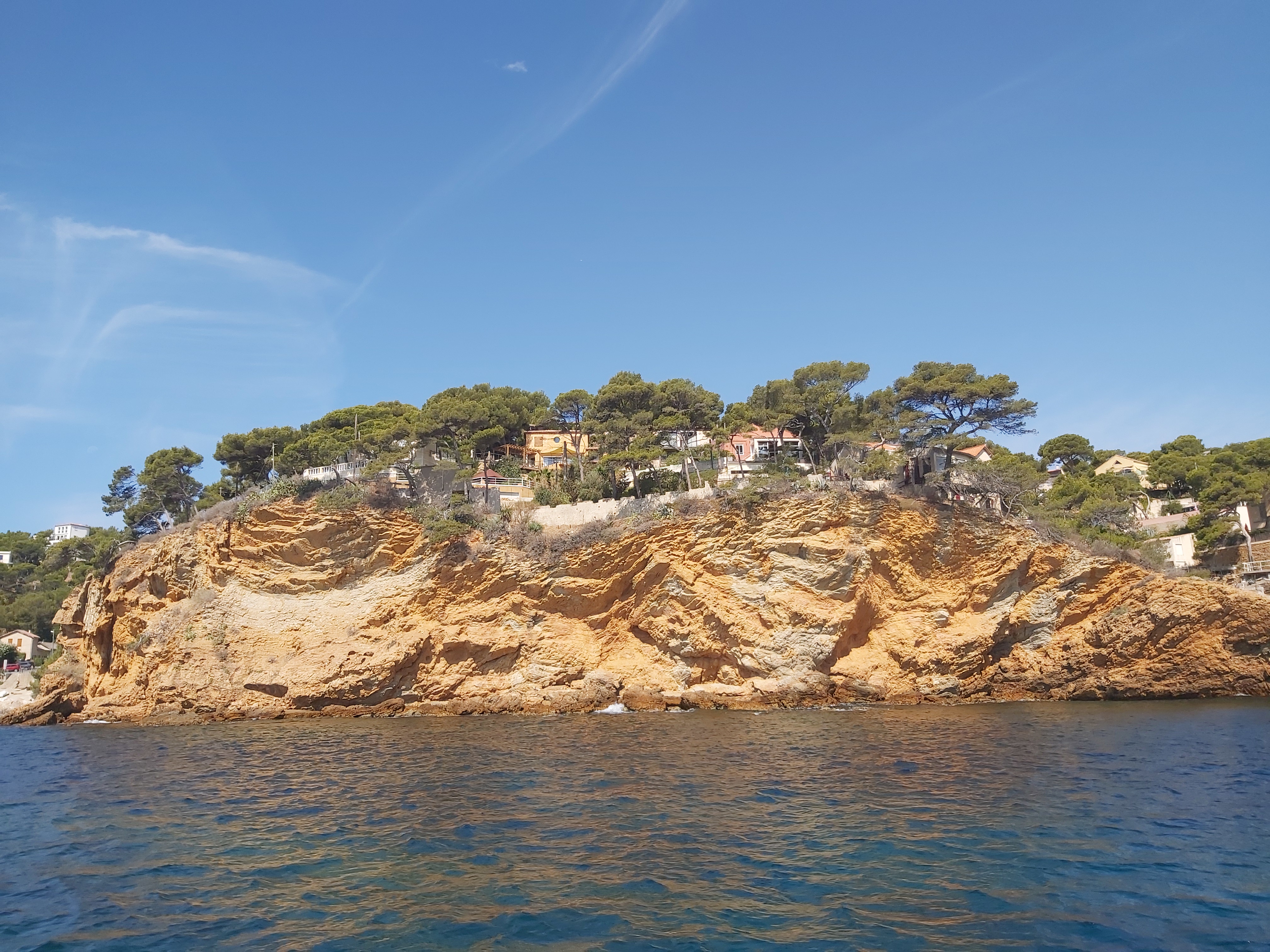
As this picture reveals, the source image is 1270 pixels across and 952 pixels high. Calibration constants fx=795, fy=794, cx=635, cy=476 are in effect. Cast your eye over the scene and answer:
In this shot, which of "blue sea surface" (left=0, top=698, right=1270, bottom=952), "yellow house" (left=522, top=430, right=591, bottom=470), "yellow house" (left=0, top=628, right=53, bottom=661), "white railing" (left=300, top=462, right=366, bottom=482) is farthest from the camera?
"yellow house" (left=0, top=628, right=53, bottom=661)

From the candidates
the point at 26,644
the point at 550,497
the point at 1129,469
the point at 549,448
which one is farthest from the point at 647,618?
the point at 26,644

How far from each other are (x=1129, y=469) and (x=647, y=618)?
44.3 metres

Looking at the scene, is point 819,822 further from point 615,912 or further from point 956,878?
point 615,912

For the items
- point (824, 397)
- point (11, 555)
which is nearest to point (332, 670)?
point (824, 397)

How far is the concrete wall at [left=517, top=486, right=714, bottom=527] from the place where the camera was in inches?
1293

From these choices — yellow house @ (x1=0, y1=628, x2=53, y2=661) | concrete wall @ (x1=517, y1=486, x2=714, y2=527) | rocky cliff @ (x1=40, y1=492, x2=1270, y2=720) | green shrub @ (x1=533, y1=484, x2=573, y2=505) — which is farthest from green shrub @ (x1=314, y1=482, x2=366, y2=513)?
yellow house @ (x1=0, y1=628, x2=53, y2=661)

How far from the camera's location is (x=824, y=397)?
42031mm

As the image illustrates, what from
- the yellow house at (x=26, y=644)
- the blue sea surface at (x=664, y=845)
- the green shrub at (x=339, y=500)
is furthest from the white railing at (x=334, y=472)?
the yellow house at (x=26, y=644)

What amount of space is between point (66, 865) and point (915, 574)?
27.8 metres

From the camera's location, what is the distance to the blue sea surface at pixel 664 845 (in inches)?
343

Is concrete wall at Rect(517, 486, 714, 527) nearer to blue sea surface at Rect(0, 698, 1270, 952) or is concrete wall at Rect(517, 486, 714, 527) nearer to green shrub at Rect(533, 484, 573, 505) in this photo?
green shrub at Rect(533, 484, 573, 505)

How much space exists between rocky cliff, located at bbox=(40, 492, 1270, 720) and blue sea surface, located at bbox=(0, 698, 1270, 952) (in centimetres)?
851

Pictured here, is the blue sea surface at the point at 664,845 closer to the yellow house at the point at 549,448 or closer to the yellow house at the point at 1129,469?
the yellow house at the point at 549,448

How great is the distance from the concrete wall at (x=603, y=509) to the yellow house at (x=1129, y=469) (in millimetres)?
32411
